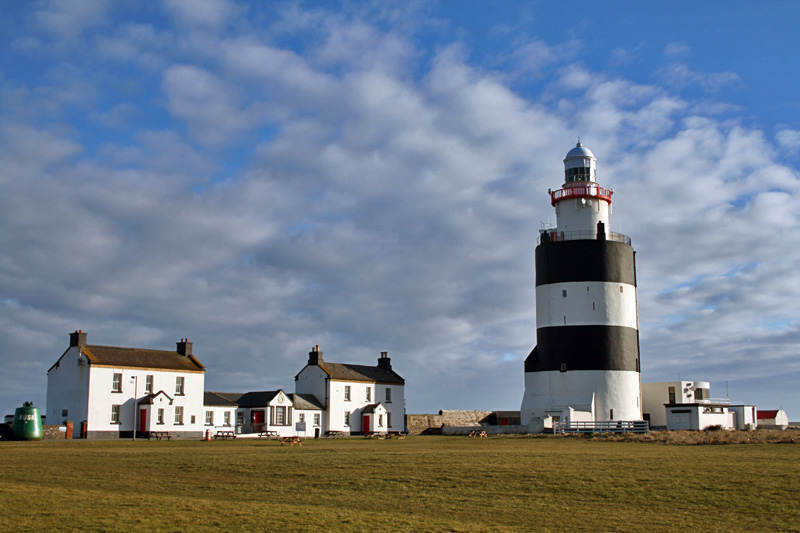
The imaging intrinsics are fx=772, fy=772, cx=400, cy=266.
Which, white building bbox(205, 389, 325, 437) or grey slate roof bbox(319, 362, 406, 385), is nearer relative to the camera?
white building bbox(205, 389, 325, 437)

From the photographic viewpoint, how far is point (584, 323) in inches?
1912

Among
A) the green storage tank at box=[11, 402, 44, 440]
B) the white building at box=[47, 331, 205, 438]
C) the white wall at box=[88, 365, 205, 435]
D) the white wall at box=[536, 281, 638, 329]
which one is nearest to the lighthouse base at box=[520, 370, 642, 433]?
the white wall at box=[536, 281, 638, 329]

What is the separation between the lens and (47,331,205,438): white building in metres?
44.6

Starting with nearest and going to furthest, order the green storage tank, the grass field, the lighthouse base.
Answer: the grass field, the green storage tank, the lighthouse base

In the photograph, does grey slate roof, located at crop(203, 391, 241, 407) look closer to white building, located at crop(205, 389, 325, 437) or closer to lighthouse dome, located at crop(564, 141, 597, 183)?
white building, located at crop(205, 389, 325, 437)

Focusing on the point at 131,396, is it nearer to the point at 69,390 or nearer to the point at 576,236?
the point at 69,390

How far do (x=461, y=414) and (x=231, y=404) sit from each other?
17.9m

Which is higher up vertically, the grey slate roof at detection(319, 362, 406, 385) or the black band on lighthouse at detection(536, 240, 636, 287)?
the black band on lighthouse at detection(536, 240, 636, 287)

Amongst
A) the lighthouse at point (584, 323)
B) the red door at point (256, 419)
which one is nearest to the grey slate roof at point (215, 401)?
the red door at point (256, 419)

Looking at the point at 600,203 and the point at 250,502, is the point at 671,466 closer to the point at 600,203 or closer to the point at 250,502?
the point at 250,502

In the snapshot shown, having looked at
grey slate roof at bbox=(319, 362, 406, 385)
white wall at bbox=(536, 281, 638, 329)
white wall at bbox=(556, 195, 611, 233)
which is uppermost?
Result: white wall at bbox=(556, 195, 611, 233)

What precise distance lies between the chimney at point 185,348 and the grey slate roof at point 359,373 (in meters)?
9.89

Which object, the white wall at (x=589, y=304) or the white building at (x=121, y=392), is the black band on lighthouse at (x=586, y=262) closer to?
the white wall at (x=589, y=304)

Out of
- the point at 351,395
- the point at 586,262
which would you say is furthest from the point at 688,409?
the point at 351,395
